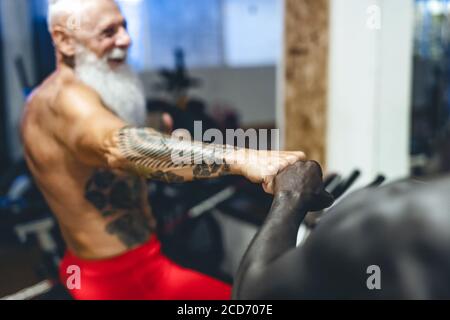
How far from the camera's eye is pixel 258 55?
236 inches

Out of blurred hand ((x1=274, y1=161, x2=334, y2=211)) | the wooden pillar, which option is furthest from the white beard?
the wooden pillar

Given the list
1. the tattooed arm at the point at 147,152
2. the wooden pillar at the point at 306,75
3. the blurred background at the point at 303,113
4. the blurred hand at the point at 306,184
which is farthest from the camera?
the wooden pillar at the point at 306,75

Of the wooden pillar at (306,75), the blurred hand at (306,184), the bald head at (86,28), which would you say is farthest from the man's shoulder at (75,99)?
the wooden pillar at (306,75)

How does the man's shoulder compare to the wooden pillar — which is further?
the wooden pillar

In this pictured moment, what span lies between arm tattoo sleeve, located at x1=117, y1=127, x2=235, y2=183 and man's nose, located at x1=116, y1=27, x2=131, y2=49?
34cm

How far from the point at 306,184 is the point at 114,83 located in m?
0.72

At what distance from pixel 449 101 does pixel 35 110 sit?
9.67 ft

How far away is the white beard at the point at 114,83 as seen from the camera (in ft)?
4.21

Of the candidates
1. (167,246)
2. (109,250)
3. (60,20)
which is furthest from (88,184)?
(167,246)

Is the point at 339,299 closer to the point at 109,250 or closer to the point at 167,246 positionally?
the point at 109,250

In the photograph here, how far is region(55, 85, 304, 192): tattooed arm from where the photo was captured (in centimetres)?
91

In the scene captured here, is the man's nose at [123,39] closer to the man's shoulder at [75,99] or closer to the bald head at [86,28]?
the bald head at [86,28]

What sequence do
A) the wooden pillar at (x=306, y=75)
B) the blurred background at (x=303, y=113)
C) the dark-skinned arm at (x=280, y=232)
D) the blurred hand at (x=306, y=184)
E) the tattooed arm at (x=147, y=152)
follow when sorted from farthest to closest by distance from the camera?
1. the wooden pillar at (x=306, y=75)
2. the blurred background at (x=303, y=113)
3. the tattooed arm at (x=147, y=152)
4. the blurred hand at (x=306, y=184)
5. the dark-skinned arm at (x=280, y=232)

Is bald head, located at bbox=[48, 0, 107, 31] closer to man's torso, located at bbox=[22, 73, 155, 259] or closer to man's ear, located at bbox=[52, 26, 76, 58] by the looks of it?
man's ear, located at bbox=[52, 26, 76, 58]
